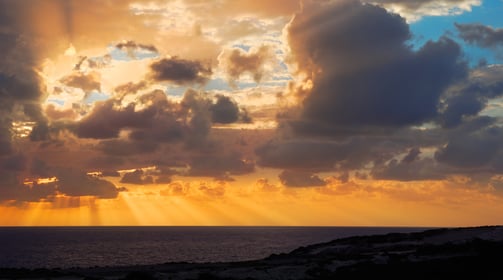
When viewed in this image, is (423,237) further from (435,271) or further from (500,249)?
(435,271)

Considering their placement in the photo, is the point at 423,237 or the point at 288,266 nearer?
the point at 288,266

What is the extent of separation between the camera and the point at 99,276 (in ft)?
157

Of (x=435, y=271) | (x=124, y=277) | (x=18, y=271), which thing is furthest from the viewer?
(x=18, y=271)

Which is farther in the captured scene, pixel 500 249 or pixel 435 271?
pixel 500 249

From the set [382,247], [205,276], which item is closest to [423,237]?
[382,247]

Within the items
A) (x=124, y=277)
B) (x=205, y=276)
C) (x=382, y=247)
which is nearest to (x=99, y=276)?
(x=124, y=277)

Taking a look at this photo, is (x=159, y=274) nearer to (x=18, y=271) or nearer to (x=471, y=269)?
(x=18, y=271)

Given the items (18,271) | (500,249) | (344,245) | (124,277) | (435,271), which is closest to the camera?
(124,277)

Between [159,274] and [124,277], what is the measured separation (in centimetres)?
277

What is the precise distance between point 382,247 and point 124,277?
3745cm

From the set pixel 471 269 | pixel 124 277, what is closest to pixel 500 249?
pixel 471 269

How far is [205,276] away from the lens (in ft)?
155

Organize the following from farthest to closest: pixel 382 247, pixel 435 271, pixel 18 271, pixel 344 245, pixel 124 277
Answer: pixel 344 245 < pixel 382 247 < pixel 18 271 < pixel 435 271 < pixel 124 277

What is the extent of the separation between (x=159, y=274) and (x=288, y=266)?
12.2 metres
